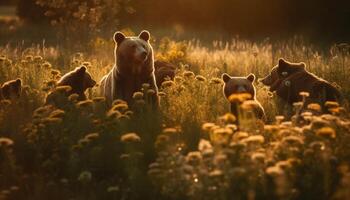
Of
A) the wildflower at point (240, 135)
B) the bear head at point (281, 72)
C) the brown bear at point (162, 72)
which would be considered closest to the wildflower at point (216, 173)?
the wildflower at point (240, 135)

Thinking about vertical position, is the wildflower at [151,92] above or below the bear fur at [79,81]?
below

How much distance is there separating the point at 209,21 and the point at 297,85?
73.9ft

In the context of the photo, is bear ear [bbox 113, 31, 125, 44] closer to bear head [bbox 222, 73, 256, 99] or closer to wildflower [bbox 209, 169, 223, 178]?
bear head [bbox 222, 73, 256, 99]

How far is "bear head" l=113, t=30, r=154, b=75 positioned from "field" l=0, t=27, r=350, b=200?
0.46 meters

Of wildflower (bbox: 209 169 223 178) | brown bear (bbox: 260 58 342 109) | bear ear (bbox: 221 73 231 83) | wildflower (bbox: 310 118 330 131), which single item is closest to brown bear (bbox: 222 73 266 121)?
bear ear (bbox: 221 73 231 83)

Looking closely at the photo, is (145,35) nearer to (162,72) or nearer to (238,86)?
(162,72)

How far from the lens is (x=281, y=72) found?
10.5 m

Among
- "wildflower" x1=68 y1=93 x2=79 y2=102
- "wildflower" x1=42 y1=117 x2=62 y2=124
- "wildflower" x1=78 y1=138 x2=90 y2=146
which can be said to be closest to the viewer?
"wildflower" x1=78 y1=138 x2=90 y2=146

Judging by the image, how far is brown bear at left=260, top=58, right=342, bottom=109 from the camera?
937 centimetres

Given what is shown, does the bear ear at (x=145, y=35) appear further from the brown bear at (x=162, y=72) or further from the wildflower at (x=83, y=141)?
the wildflower at (x=83, y=141)

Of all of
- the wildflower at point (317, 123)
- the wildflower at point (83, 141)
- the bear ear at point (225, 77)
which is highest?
the bear ear at point (225, 77)

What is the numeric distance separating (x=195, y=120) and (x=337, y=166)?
213 centimetres

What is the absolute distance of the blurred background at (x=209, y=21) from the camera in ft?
81.1

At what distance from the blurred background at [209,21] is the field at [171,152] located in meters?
11.8
